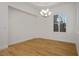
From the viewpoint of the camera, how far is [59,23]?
7.82 ft

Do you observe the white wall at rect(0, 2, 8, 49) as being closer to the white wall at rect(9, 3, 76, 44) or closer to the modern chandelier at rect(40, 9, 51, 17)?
the white wall at rect(9, 3, 76, 44)

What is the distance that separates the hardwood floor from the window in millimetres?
173

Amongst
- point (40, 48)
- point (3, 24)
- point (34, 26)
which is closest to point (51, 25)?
point (34, 26)

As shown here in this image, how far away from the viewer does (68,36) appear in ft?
7.74

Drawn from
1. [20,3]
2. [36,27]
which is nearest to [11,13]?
[20,3]

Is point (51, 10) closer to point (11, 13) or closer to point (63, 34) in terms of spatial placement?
point (63, 34)

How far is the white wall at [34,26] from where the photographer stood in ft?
7.73

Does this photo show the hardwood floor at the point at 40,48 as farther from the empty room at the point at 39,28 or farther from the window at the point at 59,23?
the window at the point at 59,23

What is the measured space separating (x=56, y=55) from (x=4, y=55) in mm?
687

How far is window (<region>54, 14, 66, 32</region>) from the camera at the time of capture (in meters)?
2.37

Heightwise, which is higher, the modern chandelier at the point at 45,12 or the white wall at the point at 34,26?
the modern chandelier at the point at 45,12

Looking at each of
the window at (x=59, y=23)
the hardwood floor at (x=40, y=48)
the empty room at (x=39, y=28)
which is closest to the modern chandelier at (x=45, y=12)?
the empty room at (x=39, y=28)

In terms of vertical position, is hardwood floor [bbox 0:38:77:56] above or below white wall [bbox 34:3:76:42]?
below

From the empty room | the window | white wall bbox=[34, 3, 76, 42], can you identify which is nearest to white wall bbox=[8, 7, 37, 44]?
the empty room
